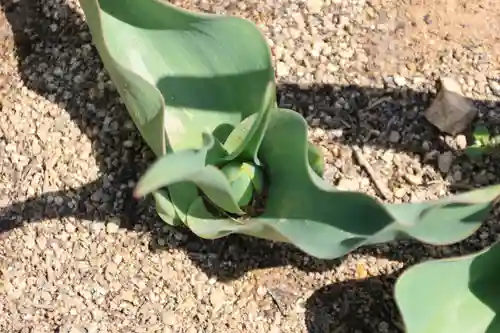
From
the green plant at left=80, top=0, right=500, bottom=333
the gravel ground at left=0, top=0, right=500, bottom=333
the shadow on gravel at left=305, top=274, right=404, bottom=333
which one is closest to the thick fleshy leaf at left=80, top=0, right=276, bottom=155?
the green plant at left=80, top=0, right=500, bottom=333

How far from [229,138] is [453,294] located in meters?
0.40

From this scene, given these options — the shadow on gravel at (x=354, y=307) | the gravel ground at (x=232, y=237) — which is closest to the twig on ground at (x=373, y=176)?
the gravel ground at (x=232, y=237)

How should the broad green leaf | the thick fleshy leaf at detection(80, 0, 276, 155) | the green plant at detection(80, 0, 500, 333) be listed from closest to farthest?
the broad green leaf
the green plant at detection(80, 0, 500, 333)
the thick fleshy leaf at detection(80, 0, 276, 155)

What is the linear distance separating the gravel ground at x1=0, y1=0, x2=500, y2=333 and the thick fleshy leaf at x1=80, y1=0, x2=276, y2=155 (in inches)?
9.0

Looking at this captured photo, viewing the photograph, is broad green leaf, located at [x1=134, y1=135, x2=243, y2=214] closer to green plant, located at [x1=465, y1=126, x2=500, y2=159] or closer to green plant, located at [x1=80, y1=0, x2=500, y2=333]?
green plant, located at [x1=80, y1=0, x2=500, y2=333]

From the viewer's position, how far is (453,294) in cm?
121

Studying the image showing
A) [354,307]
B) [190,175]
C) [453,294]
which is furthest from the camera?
[354,307]

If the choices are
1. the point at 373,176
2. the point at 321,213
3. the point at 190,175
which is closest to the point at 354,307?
the point at 373,176

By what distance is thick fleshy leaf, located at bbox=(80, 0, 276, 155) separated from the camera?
1231 millimetres

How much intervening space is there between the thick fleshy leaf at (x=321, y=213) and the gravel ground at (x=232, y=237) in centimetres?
18

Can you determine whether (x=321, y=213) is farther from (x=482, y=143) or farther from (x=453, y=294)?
(x=482, y=143)

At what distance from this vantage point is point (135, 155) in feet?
4.97

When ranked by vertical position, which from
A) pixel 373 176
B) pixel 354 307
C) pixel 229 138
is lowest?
pixel 354 307

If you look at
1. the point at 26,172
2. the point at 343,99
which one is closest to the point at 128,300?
the point at 26,172
